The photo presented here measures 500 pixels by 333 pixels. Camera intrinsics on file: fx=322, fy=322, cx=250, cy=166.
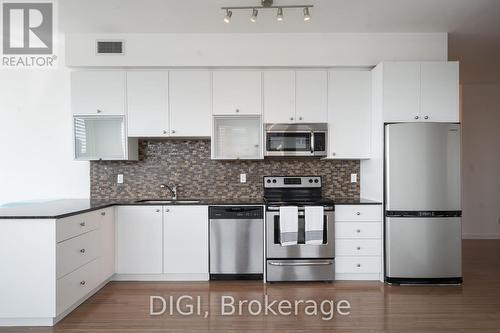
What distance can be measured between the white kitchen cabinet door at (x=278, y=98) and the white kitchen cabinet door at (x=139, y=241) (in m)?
1.67

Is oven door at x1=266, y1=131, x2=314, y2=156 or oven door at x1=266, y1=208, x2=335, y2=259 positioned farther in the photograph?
oven door at x1=266, y1=131, x2=314, y2=156

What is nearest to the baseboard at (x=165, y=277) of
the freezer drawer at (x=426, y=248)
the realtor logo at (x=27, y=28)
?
the freezer drawer at (x=426, y=248)

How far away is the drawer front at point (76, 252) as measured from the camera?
2.53m

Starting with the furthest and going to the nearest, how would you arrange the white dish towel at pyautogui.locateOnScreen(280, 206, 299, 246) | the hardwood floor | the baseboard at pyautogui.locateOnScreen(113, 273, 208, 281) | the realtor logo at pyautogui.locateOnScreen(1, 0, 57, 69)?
1. the baseboard at pyautogui.locateOnScreen(113, 273, 208, 281)
2. the white dish towel at pyautogui.locateOnScreen(280, 206, 299, 246)
3. the realtor logo at pyautogui.locateOnScreen(1, 0, 57, 69)
4. the hardwood floor

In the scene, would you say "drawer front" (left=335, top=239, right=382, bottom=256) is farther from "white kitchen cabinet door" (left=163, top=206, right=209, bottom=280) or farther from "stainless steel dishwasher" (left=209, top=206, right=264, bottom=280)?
"white kitchen cabinet door" (left=163, top=206, right=209, bottom=280)

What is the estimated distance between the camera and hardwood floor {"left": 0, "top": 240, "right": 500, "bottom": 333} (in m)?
2.49

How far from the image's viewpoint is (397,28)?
365 centimetres

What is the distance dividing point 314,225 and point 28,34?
12.7 ft

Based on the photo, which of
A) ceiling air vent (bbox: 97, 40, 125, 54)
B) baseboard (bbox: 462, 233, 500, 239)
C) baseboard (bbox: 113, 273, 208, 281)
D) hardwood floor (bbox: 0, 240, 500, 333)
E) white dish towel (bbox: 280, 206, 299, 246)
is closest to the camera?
hardwood floor (bbox: 0, 240, 500, 333)

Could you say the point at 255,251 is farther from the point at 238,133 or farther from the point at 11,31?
the point at 11,31

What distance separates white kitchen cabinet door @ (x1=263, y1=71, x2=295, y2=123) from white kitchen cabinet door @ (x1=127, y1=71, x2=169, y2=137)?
46.5 inches

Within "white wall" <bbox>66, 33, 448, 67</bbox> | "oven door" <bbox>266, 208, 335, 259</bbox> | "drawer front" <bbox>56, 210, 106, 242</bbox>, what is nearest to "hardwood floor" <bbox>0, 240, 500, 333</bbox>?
"oven door" <bbox>266, 208, 335, 259</bbox>

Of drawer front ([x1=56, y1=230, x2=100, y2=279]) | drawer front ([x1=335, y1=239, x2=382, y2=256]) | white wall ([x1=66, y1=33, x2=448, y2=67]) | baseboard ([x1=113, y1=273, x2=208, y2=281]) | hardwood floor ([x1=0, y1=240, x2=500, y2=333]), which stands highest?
white wall ([x1=66, y1=33, x2=448, y2=67])

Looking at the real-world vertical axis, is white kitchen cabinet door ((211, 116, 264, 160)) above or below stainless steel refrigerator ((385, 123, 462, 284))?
above
